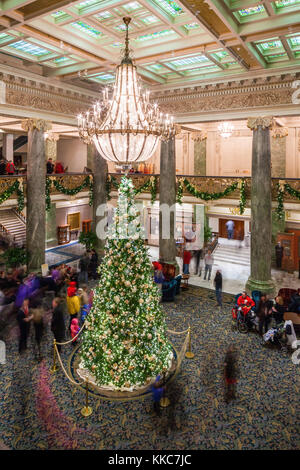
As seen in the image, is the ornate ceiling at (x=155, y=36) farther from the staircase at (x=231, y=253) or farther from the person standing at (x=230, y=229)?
the person standing at (x=230, y=229)

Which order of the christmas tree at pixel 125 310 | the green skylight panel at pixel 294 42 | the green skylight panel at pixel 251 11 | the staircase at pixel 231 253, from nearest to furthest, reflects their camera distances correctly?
1. the christmas tree at pixel 125 310
2. the green skylight panel at pixel 251 11
3. the green skylight panel at pixel 294 42
4. the staircase at pixel 231 253

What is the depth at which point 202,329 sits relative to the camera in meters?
9.03

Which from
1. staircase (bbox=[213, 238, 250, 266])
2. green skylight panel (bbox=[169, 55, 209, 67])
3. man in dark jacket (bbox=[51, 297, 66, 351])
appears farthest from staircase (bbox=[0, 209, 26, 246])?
green skylight panel (bbox=[169, 55, 209, 67])

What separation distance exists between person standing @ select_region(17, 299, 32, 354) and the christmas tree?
6.56 feet

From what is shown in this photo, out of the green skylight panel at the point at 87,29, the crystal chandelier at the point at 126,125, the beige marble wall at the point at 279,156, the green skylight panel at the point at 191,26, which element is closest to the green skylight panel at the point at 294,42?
the green skylight panel at the point at 191,26

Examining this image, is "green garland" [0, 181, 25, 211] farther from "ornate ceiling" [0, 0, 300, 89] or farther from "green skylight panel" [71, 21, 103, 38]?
"green skylight panel" [71, 21, 103, 38]

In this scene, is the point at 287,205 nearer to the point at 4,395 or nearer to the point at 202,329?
the point at 202,329

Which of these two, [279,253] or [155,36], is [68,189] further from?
[279,253]

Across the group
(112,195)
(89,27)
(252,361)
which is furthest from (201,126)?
(252,361)

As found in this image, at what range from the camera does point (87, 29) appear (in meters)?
8.03

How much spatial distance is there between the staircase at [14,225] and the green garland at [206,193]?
8.46 metres

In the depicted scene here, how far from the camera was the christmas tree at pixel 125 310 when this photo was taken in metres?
6.18

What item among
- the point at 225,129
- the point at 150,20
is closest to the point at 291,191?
the point at 225,129

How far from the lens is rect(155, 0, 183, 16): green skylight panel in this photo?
651cm
